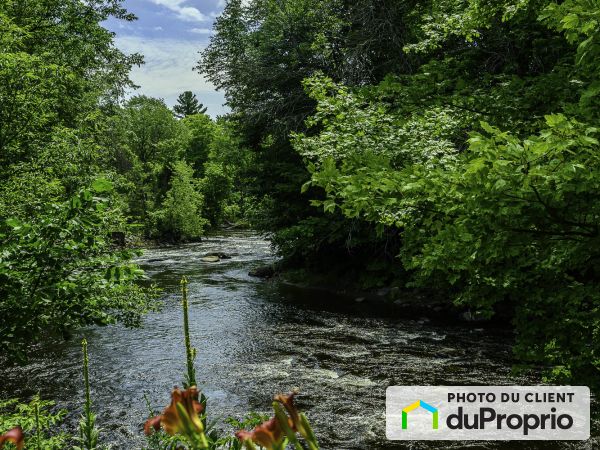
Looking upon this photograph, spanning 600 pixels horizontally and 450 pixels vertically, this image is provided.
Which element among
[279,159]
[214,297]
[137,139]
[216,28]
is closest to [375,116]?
[214,297]

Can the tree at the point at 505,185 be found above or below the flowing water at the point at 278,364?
above

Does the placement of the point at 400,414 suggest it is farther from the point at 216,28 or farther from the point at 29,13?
the point at 216,28

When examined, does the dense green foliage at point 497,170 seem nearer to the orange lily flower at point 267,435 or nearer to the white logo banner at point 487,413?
the white logo banner at point 487,413

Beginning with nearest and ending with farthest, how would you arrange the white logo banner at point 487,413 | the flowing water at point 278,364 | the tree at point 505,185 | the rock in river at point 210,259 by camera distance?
the tree at point 505,185, the white logo banner at point 487,413, the flowing water at point 278,364, the rock in river at point 210,259

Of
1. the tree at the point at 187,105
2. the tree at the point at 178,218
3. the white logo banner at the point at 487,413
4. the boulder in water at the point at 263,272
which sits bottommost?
the white logo banner at the point at 487,413

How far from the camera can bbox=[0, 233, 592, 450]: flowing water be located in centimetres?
931

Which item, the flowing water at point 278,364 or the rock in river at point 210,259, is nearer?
the flowing water at point 278,364

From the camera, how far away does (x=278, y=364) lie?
39.3ft

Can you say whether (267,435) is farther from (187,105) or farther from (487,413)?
(187,105)

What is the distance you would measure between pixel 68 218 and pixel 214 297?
1430 cm

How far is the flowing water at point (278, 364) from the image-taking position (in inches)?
367

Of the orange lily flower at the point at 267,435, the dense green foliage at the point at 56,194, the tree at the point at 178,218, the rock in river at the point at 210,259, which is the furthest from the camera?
the tree at the point at 178,218

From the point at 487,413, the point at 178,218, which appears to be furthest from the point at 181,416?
the point at 178,218

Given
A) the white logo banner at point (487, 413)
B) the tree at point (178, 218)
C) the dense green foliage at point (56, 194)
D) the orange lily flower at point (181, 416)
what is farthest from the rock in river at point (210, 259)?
the orange lily flower at point (181, 416)
